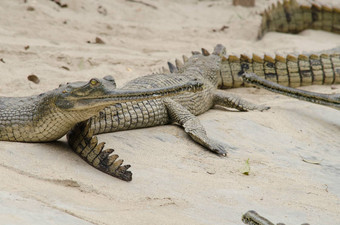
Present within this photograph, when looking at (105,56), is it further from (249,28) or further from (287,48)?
(249,28)

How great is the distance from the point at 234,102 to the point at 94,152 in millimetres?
2385

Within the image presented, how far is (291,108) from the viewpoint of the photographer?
545 centimetres

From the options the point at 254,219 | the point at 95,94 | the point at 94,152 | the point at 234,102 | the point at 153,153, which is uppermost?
the point at 95,94

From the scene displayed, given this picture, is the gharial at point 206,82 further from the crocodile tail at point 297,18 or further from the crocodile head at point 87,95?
the crocodile head at point 87,95

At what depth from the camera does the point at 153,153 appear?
3.76m

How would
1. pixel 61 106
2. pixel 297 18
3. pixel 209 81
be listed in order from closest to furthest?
pixel 61 106 < pixel 209 81 < pixel 297 18

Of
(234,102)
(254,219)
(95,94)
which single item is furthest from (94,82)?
(234,102)

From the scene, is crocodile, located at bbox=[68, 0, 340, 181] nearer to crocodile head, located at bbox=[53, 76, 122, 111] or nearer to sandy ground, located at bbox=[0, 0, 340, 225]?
sandy ground, located at bbox=[0, 0, 340, 225]

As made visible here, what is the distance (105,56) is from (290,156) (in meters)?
3.04

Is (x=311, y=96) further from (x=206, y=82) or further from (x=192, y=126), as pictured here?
(x=192, y=126)

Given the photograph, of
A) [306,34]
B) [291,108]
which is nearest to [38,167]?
[291,108]

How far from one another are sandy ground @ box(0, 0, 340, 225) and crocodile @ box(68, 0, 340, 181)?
0.35ft

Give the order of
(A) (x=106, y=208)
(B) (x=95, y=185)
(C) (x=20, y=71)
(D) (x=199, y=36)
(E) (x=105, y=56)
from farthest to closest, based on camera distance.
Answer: (D) (x=199, y=36) → (E) (x=105, y=56) → (C) (x=20, y=71) → (B) (x=95, y=185) → (A) (x=106, y=208)

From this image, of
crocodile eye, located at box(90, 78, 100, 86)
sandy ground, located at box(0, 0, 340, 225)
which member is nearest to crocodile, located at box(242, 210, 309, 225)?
sandy ground, located at box(0, 0, 340, 225)
